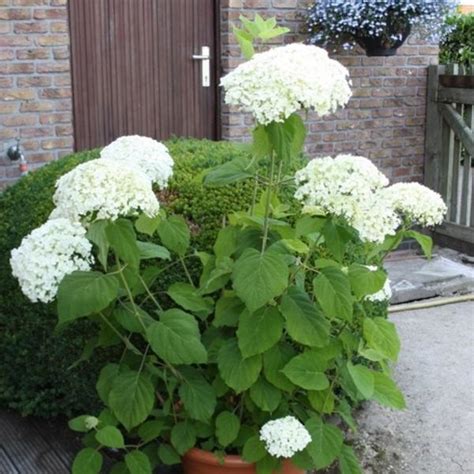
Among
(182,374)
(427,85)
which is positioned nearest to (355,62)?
(427,85)

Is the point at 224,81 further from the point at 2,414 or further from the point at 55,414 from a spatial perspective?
the point at 2,414

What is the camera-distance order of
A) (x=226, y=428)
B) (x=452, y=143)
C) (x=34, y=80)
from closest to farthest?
(x=226, y=428) < (x=34, y=80) < (x=452, y=143)

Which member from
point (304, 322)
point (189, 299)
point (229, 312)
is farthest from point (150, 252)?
point (304, 322)

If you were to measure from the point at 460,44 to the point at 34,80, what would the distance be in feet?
20.0

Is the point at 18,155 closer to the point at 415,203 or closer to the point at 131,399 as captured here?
the point at 131,399

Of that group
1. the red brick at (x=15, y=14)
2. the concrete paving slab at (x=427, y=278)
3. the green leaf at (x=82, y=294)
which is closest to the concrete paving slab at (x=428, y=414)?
the concrete paving slab at (x=427, y=278)

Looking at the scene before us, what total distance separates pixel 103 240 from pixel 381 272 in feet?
2.76

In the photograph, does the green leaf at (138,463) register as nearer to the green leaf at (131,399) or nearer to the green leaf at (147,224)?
the green leaf at (131,399)

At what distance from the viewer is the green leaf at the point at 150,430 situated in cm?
267

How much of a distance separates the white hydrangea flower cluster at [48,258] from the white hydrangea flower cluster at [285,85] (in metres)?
0.58

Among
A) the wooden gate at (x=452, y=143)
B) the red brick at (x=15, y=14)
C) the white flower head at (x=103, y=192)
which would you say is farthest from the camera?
the wooden gate at (x=452, y=143)

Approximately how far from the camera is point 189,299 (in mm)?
2641

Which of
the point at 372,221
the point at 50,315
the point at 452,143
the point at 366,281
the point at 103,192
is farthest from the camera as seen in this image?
the point at 452,143

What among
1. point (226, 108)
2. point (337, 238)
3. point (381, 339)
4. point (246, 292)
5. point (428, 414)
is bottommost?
point (428, 414)
